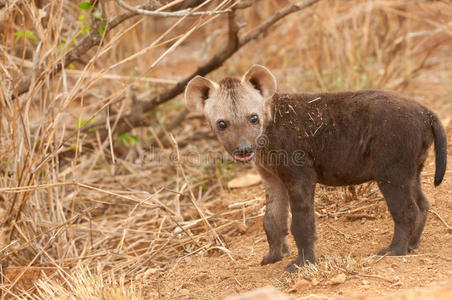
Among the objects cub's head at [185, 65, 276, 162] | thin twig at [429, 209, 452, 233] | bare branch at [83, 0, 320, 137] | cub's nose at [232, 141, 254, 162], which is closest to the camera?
cub's nose at [232, 141, 254, 162]

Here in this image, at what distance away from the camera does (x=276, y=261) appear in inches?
199

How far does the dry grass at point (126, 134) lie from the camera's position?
17.2 feet

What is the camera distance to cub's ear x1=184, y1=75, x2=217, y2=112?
488 cm

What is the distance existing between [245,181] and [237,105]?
8.72 feet

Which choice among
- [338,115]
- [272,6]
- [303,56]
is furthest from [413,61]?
[338,115]

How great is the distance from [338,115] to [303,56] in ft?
18.0

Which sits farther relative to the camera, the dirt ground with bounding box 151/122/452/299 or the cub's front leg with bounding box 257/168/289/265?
the cub's front leg with bounding box 257/168/289/265

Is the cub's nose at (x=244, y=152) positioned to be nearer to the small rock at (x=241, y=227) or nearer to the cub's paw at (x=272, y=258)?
the cub's paw at (x=272, y=258)

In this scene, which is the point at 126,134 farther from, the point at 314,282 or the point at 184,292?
the point at 314,282

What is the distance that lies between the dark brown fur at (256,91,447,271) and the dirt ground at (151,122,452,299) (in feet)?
0.89

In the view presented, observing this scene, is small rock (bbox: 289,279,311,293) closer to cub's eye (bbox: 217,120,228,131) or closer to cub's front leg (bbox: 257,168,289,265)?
cub's front leg (bbox: 257,168,289,265)

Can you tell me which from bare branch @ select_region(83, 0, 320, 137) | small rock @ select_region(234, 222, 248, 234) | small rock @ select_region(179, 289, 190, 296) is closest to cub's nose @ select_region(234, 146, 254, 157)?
small rock @ select_region(179, 289, 190, 296)

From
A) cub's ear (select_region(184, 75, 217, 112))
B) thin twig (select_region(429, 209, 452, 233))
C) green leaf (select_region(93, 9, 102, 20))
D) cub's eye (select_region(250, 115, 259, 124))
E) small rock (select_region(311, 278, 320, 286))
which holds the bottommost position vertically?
thin twig (select_region(429, 209, 452, 233))

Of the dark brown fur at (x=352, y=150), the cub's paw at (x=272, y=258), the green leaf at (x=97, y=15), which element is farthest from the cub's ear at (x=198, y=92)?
the cub's paw at (x=272, y=258)
